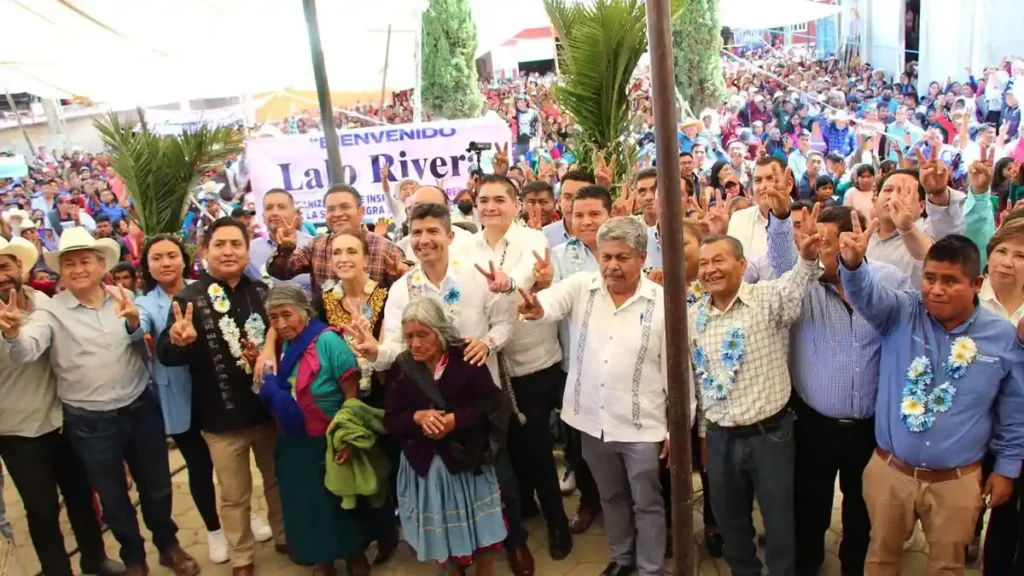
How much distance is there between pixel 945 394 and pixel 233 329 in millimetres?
3082

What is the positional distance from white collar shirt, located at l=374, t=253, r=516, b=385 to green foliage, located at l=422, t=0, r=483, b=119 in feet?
29.9

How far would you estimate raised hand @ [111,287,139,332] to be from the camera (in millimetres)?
3576

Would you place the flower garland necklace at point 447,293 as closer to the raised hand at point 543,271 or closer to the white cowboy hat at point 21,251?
the raised hand at point 543,271

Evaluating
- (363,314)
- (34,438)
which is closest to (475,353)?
(363,314)

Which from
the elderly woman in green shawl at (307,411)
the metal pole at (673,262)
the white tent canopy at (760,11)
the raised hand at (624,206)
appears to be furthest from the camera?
the white tent canopy at (760,11)

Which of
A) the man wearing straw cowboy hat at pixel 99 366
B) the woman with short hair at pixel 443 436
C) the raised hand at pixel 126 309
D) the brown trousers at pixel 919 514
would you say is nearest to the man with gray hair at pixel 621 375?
the woman with short hair at pixel 443 436

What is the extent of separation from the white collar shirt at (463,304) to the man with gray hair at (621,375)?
234mm

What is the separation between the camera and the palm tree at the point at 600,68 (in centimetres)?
434

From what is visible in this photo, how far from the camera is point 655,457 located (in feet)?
10.8

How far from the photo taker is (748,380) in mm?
3074

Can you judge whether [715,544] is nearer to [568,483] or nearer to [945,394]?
[568,483]

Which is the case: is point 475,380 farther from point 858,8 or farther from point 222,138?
point 858,8

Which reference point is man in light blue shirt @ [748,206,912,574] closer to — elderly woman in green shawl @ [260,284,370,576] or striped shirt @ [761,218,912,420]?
striped shirt @ [761,218,912,420]

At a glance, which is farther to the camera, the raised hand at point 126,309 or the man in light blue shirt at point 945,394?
the raised hand at point 126,309
